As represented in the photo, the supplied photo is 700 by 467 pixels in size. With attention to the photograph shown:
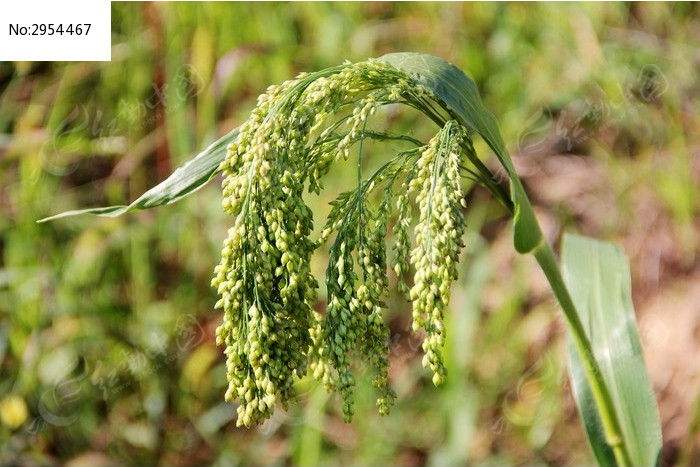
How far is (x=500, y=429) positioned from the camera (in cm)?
352

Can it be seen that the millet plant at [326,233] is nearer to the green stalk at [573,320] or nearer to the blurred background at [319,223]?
the green stalk at [573,320]

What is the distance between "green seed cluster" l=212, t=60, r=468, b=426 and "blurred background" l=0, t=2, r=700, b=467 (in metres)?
2.15

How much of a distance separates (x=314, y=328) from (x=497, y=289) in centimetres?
269

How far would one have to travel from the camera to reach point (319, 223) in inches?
136

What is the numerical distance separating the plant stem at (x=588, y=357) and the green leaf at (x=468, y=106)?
0.06m

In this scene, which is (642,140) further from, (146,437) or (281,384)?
(281,384)

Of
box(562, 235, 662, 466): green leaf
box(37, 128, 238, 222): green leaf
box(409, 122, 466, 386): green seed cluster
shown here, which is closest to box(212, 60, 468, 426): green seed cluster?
box(409, 122, 466, 386): green seed cluster

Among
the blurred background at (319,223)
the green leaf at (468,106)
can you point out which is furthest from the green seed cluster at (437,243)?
the blurred background at (319,223)

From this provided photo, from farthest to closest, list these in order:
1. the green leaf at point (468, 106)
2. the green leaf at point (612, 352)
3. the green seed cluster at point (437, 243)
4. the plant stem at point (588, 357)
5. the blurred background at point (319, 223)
A: the blurred background at point (319, 223), the green leaf at point (612, 352), the plant stem at point (588, 357), the green leaf at point (468, 106), the green seed cluster at point (437, 243)

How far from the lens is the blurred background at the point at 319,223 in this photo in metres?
3.44

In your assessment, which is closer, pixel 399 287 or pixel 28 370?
pixel 399 287

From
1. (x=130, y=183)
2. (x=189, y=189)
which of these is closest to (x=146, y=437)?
(x=130, y=183)

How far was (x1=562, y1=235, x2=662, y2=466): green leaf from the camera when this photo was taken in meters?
1.61

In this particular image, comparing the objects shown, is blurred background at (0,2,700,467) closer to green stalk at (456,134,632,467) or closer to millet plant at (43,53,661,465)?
green stalk at (456,134,632,467)
